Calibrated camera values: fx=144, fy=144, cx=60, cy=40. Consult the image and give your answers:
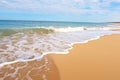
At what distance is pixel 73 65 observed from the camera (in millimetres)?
→ 4199

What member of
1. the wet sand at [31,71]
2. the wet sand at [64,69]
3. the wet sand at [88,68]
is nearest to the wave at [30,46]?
the wet sand at [31,71]

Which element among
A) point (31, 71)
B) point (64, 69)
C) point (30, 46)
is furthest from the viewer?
point (30, 46)

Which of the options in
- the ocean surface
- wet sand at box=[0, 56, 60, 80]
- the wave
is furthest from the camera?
the ocean surface

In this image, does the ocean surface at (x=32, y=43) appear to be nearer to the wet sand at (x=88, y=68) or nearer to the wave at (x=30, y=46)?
the wave at (x=30, y=46)

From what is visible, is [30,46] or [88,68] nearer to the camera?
[88,68]

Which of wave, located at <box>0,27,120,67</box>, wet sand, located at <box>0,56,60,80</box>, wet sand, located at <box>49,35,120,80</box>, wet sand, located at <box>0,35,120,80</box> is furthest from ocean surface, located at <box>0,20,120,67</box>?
wet sand, located at <box>49,35,120,80</box>

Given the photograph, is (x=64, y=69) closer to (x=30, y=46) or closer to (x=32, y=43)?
(x=30, y=46)

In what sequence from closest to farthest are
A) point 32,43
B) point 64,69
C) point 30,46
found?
1. point 64,69
2. point 30,46
3. point 32,43

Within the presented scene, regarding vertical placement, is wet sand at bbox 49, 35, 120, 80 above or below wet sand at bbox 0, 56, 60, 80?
above

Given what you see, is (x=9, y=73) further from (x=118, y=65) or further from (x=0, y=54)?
(x=118, y=65)

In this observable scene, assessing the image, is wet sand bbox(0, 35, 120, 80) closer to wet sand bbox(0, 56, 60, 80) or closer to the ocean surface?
wet sand bbox(0, 56, 60, 80)

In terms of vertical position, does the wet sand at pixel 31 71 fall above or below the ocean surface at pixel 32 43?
below

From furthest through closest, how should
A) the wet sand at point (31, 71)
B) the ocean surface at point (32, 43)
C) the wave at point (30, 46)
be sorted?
the ocean surface at point (32, 43), the wave at point (30, 46), the wet sand at point (31, 71)

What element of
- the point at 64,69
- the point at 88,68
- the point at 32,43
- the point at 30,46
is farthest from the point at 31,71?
the point at 32,43
